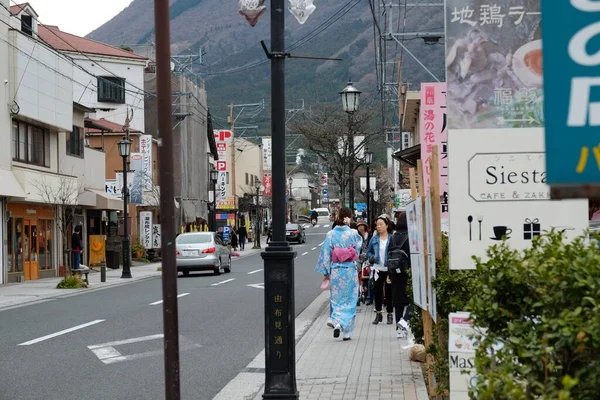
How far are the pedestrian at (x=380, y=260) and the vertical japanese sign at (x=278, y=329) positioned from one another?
22.8 ft

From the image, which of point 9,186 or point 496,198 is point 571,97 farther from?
point 9,186

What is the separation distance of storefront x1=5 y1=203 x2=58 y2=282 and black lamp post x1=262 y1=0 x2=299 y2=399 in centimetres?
2665

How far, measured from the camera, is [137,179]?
4691 centimetres

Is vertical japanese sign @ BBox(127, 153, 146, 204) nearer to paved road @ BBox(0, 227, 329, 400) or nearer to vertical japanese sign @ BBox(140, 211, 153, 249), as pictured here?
vertical japanese sign @ BBox(140, 211, 153, 249)

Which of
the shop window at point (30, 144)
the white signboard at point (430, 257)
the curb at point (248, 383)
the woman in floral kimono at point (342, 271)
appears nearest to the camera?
the white signboard at point (430, 257)

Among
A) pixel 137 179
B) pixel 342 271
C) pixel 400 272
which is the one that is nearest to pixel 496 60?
pixel 400 272

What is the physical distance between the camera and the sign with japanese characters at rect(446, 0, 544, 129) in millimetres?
6434

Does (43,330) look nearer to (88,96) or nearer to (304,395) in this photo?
(304,395)

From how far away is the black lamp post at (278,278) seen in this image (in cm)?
861

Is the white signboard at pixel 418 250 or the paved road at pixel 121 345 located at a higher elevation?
the white signboard at pixel 418 250

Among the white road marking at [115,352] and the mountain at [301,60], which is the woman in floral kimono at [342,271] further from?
the mountain at [301,60]

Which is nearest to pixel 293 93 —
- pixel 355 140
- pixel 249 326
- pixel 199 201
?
pixel 199 201

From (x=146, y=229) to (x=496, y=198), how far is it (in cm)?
4315

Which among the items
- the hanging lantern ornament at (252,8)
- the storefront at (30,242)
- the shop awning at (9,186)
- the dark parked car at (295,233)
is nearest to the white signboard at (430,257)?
the hanging lantern ornament at (252,8)
